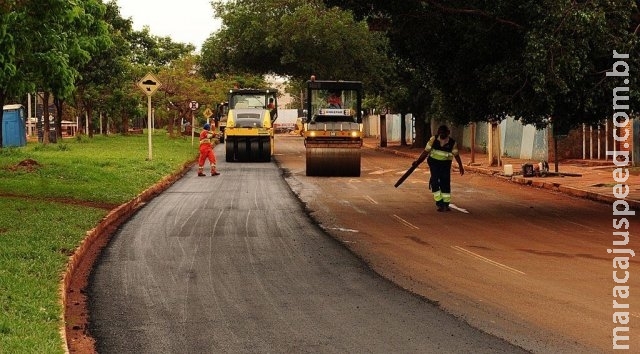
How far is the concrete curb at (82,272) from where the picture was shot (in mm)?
8750

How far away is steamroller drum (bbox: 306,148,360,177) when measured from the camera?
30.3m

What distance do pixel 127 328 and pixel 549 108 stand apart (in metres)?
10.6

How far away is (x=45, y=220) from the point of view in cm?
1580

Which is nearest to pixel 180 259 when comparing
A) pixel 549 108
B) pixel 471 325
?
pixel 471 325

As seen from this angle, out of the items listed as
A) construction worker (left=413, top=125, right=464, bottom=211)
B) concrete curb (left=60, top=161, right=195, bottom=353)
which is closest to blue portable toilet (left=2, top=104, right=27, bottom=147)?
concrete curb (left=60, top=161, right=195, bottom=353)

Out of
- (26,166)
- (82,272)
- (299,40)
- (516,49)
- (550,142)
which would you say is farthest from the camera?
(299,40)

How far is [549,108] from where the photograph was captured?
1736 centimetres

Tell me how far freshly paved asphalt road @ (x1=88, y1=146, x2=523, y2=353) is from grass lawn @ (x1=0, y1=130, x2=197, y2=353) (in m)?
0.54

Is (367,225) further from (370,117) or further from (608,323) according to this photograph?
(370,117)

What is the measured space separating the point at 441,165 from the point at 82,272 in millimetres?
9599

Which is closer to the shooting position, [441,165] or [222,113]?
[441,165]

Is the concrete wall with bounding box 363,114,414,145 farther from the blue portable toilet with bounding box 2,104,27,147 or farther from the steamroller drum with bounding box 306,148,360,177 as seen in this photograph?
the steamroller drum with bounding box 306,148,360,177

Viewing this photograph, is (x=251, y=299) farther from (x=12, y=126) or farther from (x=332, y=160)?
(x=12, y=126)

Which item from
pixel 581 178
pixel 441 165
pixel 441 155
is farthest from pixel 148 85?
pixel 441 165
